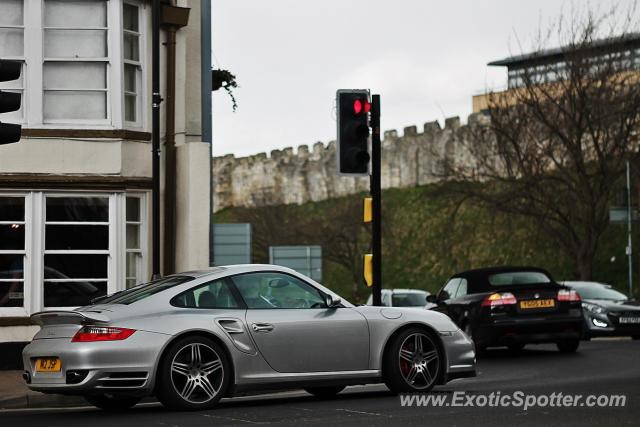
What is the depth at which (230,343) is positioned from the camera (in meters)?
10.3

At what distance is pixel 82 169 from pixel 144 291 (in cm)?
771

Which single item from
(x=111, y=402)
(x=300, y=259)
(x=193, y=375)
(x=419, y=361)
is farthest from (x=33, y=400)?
(x=300, y=259)

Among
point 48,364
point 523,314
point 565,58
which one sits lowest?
point 523,314

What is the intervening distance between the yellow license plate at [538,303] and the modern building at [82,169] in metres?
5.19

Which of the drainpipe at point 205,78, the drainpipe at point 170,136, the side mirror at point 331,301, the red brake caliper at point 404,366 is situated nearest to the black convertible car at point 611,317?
the drainpipe at point 205,78

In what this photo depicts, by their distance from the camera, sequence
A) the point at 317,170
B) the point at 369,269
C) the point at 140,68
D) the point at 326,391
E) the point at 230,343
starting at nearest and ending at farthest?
the point at 230,343, the point at 326,391, the point at 369,269, the point at 140,68, the point at 317,170

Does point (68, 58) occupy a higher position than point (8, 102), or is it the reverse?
point (68, 58)

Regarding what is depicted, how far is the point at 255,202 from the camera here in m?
79.2

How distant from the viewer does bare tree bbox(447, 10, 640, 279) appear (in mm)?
38906

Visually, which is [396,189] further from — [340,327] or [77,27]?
[340,327]

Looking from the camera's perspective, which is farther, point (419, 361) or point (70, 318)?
point (419, 361)

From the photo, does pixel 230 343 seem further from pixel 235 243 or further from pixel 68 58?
pixel 235 243

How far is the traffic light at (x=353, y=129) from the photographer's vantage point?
14156 millimetres

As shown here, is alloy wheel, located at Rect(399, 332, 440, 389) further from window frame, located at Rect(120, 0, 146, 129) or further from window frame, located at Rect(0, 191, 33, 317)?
window frame, located at Rect(120, 0, 146, 129)
